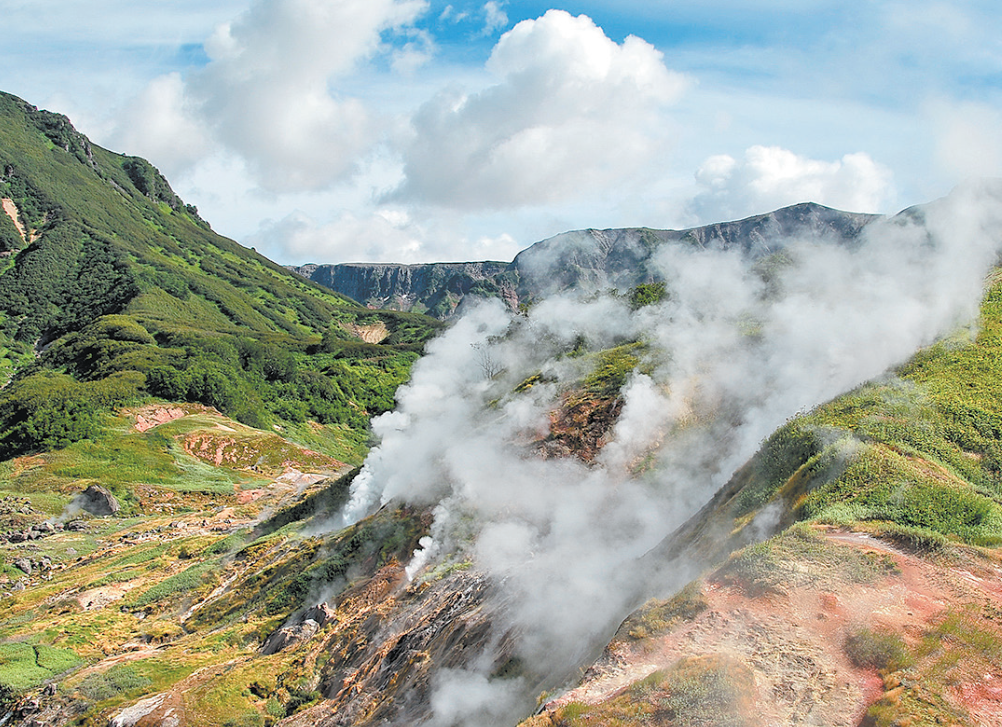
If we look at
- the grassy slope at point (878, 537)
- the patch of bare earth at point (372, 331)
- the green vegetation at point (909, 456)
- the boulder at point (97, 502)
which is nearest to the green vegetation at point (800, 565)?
the grassy slope at point (878, 537)

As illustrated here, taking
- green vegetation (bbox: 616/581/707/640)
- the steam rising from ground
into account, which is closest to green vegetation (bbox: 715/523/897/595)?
green vegetation (bbox: 616/581/707/640)

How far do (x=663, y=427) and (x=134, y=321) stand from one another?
94289 millimetres

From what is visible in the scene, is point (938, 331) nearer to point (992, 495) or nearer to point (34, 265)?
point (992, 495)

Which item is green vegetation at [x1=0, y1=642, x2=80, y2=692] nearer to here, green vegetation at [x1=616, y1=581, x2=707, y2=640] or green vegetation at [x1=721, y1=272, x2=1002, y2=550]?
green vegetation at [x1=616, y1=581, x2=707, y2=640]

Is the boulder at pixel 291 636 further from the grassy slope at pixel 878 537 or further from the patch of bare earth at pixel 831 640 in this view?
the patch of bare earth at pixel 831 640

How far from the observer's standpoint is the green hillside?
71.2m

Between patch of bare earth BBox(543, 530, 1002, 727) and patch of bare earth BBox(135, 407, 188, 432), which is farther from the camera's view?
patch of bare earth BBox(135, 407, 188, 432)

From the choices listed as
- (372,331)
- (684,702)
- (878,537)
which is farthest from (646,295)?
(372,331)

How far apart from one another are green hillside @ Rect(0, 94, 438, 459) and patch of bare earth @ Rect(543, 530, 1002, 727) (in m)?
62.1

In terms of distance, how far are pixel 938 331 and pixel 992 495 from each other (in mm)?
6813

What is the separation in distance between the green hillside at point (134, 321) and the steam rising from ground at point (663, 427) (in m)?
51.6

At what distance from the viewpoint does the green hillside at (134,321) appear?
7125 centimetres

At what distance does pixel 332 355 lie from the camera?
109 meters

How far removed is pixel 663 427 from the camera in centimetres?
2031
